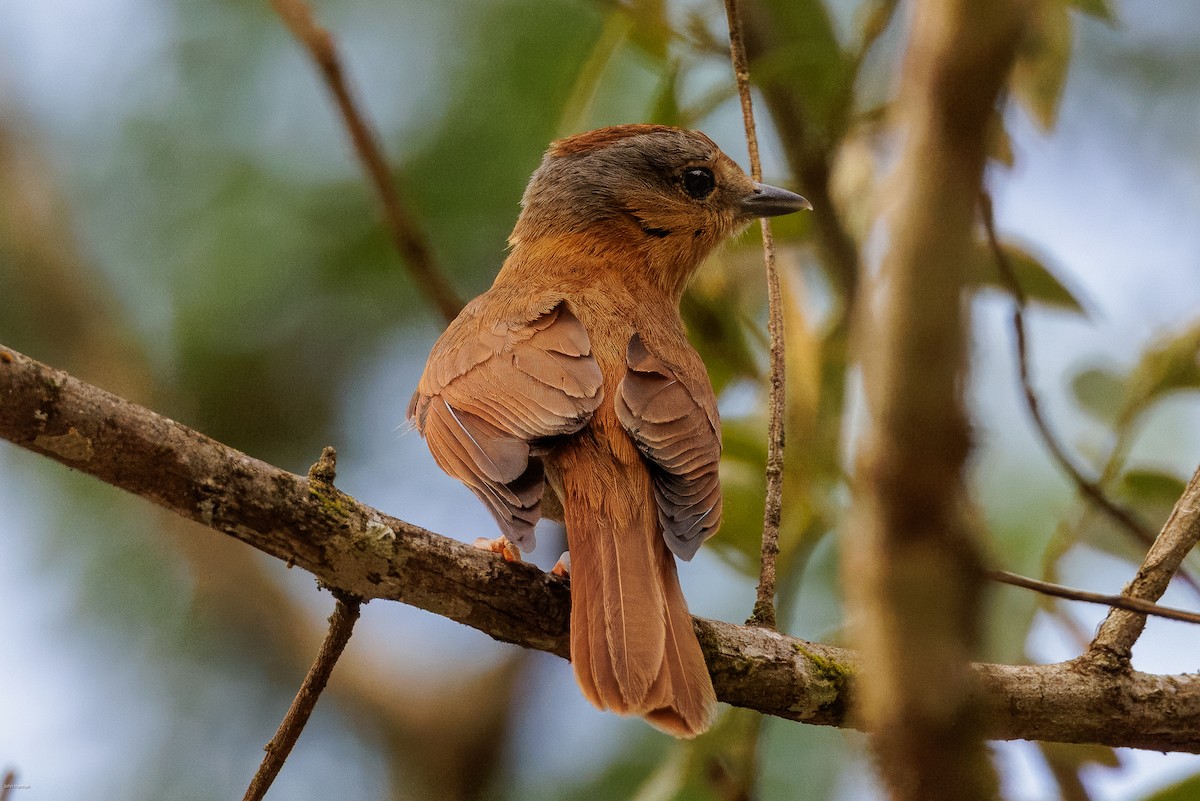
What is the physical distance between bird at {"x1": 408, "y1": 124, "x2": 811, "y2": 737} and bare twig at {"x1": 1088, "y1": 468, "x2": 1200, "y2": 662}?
997 mm

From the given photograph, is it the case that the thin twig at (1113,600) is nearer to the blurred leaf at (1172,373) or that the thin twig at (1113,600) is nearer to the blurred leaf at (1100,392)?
the blurred leaf at (1172,373)

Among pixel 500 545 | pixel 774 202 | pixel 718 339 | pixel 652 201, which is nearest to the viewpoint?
pixel 500 545

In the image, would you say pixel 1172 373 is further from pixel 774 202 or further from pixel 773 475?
pixel 774 202

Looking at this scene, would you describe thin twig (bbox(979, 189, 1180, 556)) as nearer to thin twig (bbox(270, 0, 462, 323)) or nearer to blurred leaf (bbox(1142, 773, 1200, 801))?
blurred leaf (bbox(1142, 773, 1200, 801))

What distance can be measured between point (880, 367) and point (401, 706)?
6639 millimetres

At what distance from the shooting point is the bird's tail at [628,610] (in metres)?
2.82

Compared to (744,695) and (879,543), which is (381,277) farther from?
(879,543)

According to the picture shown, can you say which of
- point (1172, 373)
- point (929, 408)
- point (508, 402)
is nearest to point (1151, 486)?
point (1172, 373)

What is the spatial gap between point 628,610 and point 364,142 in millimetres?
1924

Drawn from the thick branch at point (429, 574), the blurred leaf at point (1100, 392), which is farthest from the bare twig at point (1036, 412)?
the blurred leaf at point (1100, 392)

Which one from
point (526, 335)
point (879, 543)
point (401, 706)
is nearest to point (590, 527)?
point (526, 335)

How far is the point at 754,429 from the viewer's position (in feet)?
14.0

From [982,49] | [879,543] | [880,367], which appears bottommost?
[879,543]

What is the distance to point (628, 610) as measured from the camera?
118 inches
